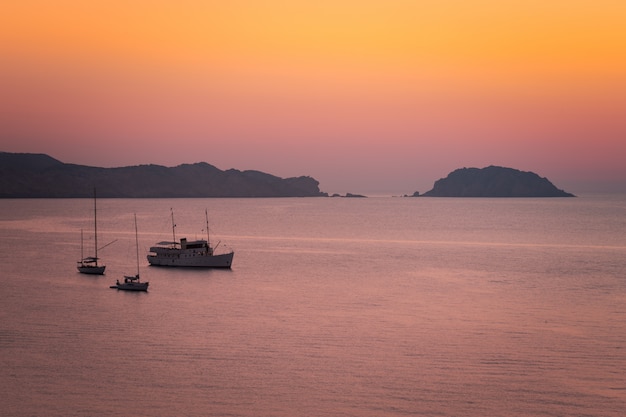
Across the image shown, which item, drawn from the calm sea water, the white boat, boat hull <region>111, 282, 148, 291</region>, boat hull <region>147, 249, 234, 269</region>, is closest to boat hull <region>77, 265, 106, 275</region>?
the calm sea water

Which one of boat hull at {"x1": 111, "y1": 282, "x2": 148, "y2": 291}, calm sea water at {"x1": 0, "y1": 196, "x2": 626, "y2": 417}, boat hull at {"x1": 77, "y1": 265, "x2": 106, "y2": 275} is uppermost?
boat hull at {"x1": 77, "y1": 265, "x2": 106, "y2": 275}

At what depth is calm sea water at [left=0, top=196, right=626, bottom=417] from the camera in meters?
30.0

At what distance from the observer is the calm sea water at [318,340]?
30031 millimetres

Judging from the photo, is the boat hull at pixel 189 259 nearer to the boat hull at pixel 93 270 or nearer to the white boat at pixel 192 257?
the white boat at pixel 192 257

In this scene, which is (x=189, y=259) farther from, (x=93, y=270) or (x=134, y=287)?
(x=134, y=287)

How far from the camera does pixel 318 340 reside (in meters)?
40.6

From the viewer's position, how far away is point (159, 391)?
1219 inches

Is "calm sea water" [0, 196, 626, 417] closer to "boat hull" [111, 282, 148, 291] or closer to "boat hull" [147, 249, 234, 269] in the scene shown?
"boat hull" [111, 282, 148, 291]

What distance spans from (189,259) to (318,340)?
4222cm

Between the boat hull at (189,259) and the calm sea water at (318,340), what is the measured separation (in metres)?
1.97

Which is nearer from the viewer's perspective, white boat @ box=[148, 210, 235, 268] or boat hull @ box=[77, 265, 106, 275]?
boat hull @ box=[77, 265, 106, 275]

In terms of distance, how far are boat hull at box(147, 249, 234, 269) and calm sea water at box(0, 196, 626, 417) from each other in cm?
197

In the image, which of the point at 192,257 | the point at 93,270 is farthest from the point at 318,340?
the point at 192,257

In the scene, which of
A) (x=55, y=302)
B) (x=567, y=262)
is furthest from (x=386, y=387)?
(x=567, y=262)
